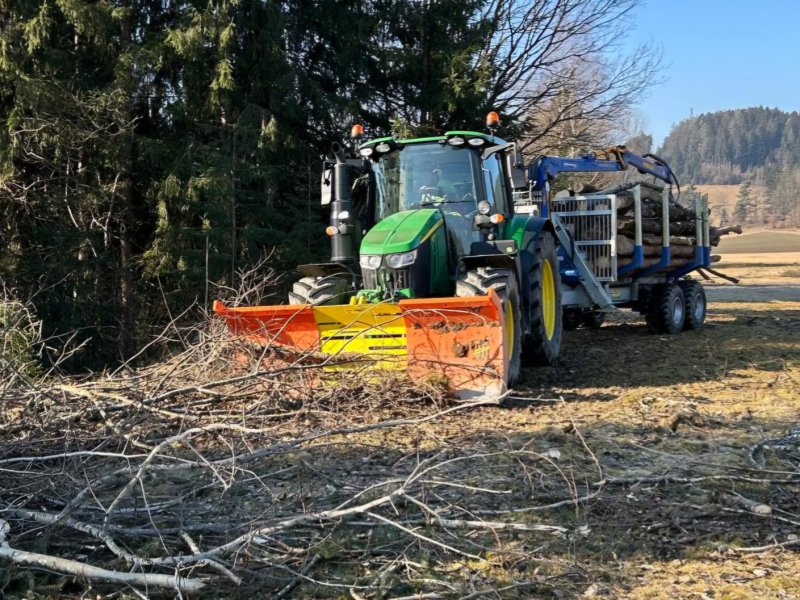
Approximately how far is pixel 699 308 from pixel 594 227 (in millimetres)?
3337

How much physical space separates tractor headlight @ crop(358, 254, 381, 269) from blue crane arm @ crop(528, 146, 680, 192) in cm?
413

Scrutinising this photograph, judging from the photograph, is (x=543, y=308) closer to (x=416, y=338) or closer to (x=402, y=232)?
(x=402, y=232)

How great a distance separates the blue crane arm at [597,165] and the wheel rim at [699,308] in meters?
2.04

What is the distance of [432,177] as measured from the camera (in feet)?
26.0

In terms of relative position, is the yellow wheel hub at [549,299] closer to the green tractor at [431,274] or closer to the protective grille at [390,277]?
the green tractor at [431,274]

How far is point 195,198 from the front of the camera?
13781 millimetres

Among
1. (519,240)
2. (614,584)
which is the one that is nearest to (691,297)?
(519,240)

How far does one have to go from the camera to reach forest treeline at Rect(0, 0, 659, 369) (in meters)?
13.0

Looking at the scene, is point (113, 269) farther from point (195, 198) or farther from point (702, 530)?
point (702, 530)

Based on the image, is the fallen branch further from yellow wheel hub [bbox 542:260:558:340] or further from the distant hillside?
the distant hillside

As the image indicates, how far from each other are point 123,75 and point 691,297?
10.6m

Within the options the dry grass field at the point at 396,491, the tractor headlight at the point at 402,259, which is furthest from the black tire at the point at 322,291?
the dry grass field at the point at 396,491

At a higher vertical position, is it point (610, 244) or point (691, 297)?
point (610, 244)

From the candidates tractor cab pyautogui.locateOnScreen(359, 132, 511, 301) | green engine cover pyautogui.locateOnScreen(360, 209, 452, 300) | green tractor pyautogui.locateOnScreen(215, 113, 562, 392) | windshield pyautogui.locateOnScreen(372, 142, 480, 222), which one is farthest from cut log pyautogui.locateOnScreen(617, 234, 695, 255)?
green engine cover pyautogui.locateOnScreen(360, 209, 452, 300)
